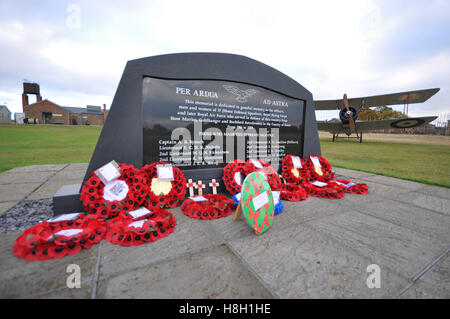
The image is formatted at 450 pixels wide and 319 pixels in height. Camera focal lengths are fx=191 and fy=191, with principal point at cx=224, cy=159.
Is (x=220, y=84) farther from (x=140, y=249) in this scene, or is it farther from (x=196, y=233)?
(x=140, y=249)

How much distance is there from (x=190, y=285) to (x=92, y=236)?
4.08 feet

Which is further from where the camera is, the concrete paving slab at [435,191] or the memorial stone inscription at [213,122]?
the concrete paving slab at [435,191]

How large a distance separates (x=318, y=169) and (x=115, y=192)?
4.28m

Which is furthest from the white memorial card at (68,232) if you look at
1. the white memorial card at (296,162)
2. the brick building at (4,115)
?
the brick building at (4,115)

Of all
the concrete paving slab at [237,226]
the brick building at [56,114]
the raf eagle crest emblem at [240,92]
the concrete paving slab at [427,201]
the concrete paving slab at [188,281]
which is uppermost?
the brick building at [56,114]

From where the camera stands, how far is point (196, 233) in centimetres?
219

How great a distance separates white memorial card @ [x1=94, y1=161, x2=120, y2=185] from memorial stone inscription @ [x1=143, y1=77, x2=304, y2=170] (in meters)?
0.52

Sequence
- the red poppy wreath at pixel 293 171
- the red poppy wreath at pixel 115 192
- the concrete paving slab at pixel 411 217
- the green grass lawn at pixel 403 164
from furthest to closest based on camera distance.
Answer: the green grass lawn at pixel 403 164
the red poppy wreath at pixel 293 171
the red poppy wreath at pixel 115 192
the concrete paving slab at pixel 411 217

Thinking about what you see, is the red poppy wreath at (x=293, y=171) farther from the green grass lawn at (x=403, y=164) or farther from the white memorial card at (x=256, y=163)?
the green grass lawn at (x=403, y=164)

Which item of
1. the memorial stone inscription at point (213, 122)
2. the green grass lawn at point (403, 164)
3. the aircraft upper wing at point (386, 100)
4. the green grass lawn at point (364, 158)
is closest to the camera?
the memorial stone inscription at point (213, 122)

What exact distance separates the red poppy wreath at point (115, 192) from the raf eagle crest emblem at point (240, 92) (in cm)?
232

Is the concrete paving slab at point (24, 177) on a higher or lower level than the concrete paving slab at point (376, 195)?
higher

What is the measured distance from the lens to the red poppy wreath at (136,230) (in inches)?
77.4
